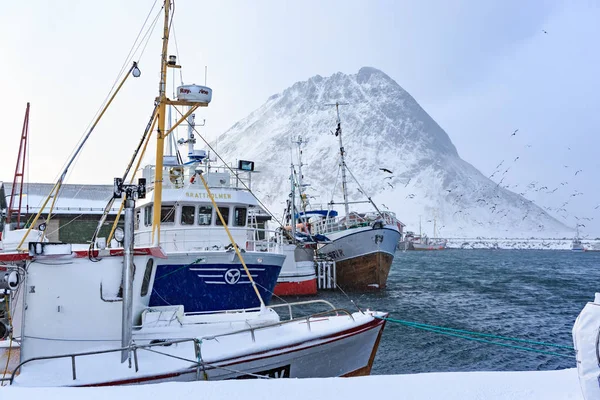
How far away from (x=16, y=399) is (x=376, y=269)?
114 feet

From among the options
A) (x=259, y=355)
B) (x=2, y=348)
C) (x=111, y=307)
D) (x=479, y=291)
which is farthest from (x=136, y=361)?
(x=479, y=291)

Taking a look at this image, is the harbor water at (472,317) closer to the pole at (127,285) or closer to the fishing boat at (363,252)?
the fishing boat at (363,252)

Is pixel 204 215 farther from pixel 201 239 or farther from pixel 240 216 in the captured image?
pixel 240 216

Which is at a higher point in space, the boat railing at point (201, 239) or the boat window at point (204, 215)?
the boat window at point (204, 215)

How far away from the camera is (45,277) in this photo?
31.2 ft

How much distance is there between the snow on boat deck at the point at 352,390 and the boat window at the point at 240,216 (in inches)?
544

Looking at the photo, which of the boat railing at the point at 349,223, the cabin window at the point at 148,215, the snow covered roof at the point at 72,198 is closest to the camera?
the cabin window at the point at 148,215

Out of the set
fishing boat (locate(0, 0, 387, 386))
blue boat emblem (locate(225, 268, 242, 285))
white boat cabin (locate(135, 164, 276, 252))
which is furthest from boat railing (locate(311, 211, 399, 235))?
fishing boat (locate(0, 0, 387, 386))

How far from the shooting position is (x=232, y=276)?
15484 mm

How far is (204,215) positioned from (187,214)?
0.62 meters

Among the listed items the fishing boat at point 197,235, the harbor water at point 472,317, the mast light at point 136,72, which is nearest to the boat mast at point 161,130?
the fishing boat at point 197,235

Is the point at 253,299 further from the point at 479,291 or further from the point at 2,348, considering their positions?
the point at 479,291

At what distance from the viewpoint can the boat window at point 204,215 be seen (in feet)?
61.0

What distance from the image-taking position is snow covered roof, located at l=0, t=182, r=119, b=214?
1661 inches
